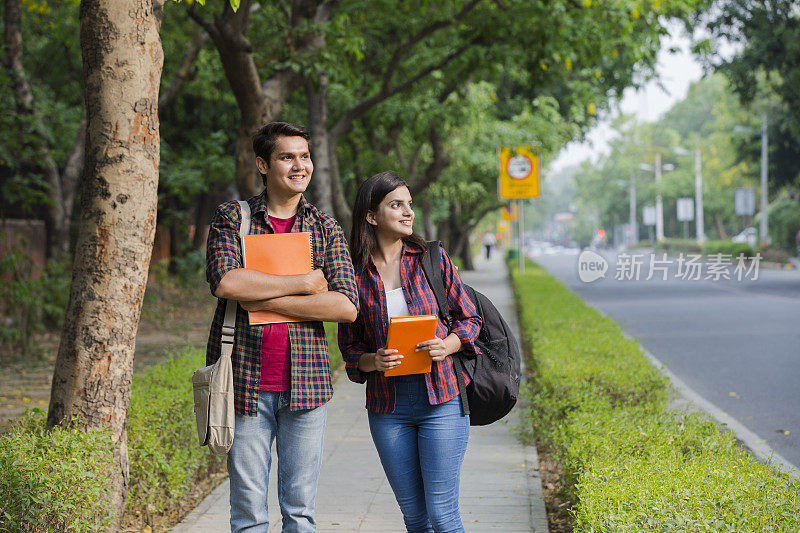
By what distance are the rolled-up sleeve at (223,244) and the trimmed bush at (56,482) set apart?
3.66 feet

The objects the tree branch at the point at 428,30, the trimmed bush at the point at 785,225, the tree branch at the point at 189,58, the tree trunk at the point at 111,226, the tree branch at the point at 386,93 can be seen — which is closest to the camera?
the tree trunk at the point at 111,226

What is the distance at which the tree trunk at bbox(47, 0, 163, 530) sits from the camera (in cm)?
422

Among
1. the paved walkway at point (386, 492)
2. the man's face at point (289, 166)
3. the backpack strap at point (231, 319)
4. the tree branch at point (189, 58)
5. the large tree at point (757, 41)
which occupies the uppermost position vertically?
the large tree at point (757, 41)

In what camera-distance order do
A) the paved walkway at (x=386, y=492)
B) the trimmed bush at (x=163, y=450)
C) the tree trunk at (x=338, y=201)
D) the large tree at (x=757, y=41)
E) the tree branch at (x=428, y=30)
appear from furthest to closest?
the large tree at (x=757, y=41) → the tree trunk at (x=338, y=201) → the tree branch at (x=428, y=30) → the paved walkway at (x=386, y=492) → the trimmed bush at (x=163, y=450)

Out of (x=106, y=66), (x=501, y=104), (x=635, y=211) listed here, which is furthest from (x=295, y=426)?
(x=635, y=211)

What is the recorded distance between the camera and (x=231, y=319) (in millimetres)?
3344

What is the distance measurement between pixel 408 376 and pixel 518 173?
18.2 m

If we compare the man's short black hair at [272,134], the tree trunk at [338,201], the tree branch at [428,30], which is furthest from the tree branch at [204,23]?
the man's short black hair at [272,134]

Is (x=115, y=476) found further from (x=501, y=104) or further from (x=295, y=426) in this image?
(x=501, y=104)

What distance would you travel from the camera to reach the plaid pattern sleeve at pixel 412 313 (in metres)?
3.44

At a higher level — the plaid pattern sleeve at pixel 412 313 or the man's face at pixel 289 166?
the man's face at pixel 289 166

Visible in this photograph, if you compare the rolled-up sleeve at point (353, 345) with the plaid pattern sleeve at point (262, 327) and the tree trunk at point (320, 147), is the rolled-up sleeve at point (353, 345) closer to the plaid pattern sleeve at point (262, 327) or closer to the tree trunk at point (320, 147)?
the plaid pattern sleeve at point (262, 327)

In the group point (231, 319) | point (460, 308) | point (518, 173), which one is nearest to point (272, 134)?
point (231, 319)

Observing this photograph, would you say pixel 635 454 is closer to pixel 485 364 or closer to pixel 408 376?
pixel 485 364
